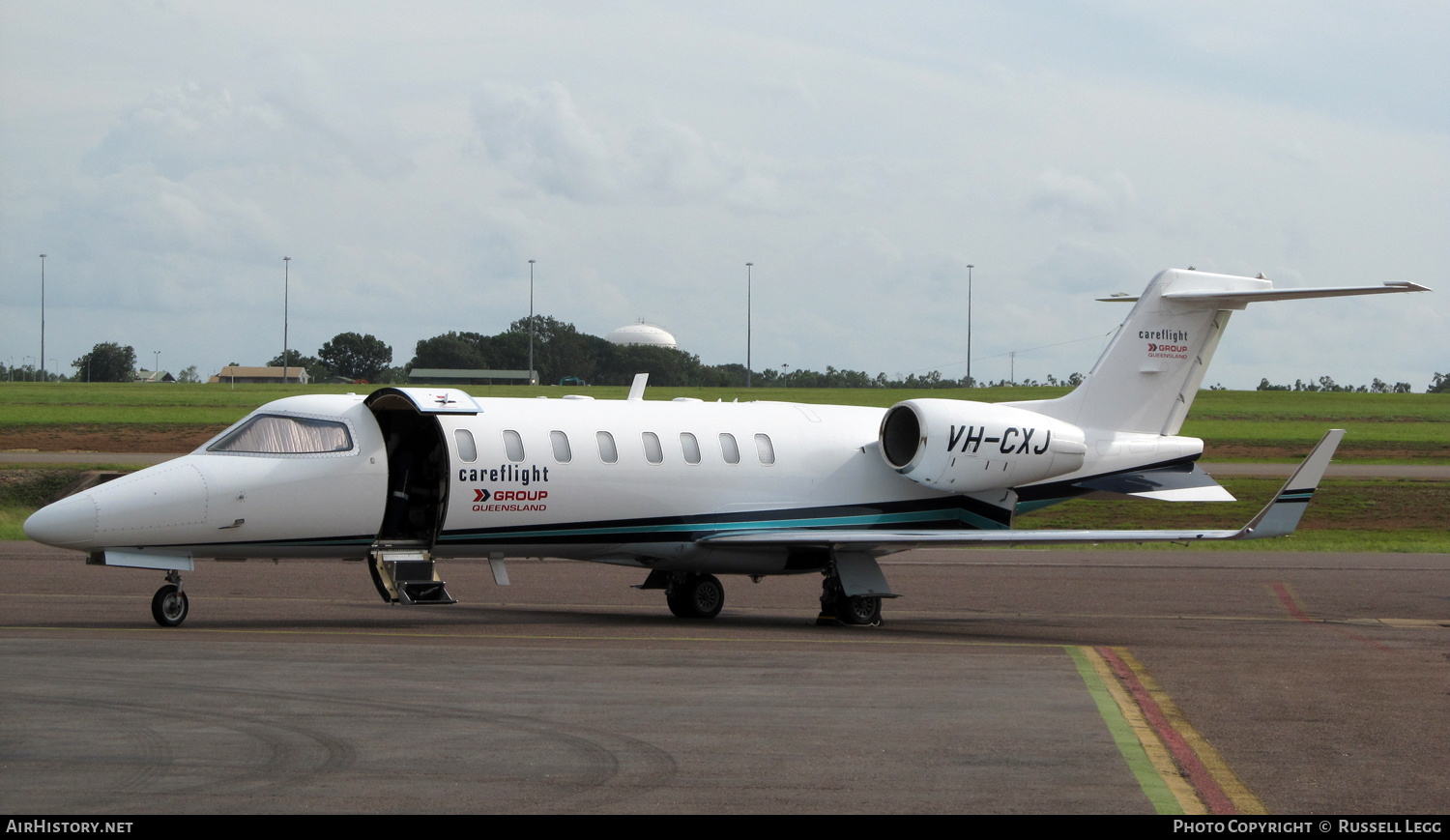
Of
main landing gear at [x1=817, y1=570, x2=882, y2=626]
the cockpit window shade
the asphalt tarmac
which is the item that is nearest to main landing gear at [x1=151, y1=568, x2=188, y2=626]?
the asphalt tarmac

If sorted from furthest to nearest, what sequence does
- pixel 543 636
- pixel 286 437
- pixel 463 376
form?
pixel 463 376 → pixel 286 437 → pixel 543 636

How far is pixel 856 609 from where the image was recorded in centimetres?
1992

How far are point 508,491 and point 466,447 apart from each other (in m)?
0.79

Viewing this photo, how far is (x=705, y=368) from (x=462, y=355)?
18.5 metres

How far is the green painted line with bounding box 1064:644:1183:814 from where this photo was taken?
895 centimetres

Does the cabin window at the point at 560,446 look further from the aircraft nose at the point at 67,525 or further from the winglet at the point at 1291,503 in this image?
the winglet at the point at 1291,503

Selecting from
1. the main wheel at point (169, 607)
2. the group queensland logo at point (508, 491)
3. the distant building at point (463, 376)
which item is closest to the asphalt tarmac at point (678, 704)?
the main wheel at point (169, 607)

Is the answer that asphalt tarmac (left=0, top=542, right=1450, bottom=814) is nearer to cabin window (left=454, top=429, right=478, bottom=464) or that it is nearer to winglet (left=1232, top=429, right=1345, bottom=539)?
winglet (left=1232, top=429, right=1345, bottom=539)

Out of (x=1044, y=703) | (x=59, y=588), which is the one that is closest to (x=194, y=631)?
(x=59, y=588)

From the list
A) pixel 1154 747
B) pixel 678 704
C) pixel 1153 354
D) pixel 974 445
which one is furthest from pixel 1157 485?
pixel 678 704

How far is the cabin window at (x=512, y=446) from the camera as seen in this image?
61.8 ft

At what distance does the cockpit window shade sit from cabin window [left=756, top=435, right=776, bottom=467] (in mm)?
5821

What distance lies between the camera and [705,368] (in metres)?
105

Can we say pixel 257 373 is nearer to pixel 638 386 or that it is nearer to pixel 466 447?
pixel 638 386
